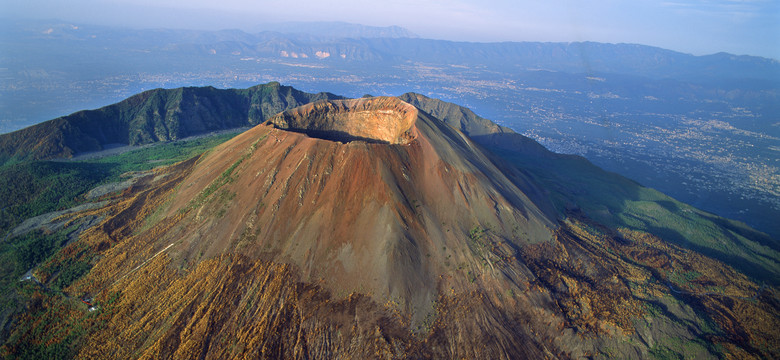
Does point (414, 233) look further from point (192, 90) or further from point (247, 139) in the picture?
point (192, 90)

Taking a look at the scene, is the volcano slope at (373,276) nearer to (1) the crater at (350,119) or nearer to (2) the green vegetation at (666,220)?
(1) the crater at (350,119)

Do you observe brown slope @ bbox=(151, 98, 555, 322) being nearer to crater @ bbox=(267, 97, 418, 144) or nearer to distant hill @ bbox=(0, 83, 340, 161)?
crater @ bbox=(267, 97, 418, 144)

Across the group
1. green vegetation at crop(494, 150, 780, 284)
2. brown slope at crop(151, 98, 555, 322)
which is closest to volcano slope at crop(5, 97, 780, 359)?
brown slope at crop(151, 98, 555, 322)

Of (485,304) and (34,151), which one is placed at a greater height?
(485,304)

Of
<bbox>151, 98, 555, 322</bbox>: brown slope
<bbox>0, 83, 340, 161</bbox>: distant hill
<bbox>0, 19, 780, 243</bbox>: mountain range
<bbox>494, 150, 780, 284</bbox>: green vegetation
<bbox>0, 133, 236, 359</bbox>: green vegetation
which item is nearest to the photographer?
<bbox>0, 133, 236, 359</bbox>: green vegetation

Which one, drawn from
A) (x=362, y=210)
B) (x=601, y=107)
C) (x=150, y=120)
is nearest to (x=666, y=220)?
(x=362, y=210)

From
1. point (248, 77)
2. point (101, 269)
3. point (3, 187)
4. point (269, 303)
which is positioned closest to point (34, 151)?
point (3, 187)
